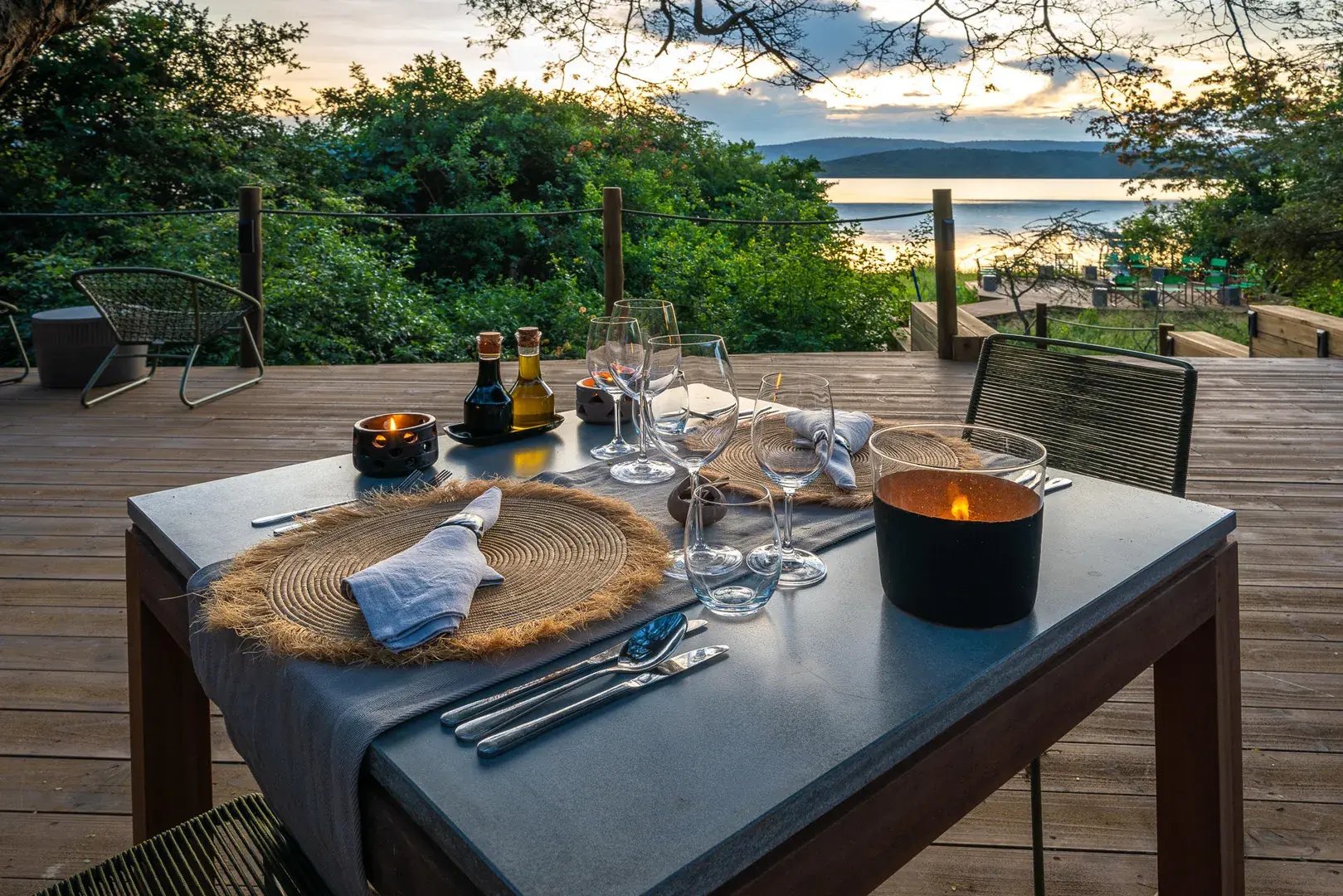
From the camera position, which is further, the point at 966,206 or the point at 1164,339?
the point at 966,206

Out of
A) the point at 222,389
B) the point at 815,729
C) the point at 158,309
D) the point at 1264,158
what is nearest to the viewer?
the point at 815,729

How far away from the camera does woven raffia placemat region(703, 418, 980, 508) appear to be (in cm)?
103

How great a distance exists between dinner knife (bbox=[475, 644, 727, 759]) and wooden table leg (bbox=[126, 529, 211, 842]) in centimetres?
66

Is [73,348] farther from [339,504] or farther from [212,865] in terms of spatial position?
[212,865]

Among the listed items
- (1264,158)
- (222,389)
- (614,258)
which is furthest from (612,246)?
(1264,158)

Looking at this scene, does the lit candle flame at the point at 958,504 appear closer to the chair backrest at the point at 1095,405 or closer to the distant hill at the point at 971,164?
the chair backrest at the point at 1095,405

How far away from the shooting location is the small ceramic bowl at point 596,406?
1.38m

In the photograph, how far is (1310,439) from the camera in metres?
3.53

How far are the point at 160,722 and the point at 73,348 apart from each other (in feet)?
A: 13.4

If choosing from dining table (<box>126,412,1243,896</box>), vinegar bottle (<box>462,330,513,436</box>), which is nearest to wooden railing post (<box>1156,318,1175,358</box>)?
dining table (<box>126,412,1243,896</box>)

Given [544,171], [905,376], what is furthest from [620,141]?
[905,376]

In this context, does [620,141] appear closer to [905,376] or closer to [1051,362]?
[905,376]

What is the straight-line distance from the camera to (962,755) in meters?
0.67

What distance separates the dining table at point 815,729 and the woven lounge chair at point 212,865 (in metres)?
0.21
